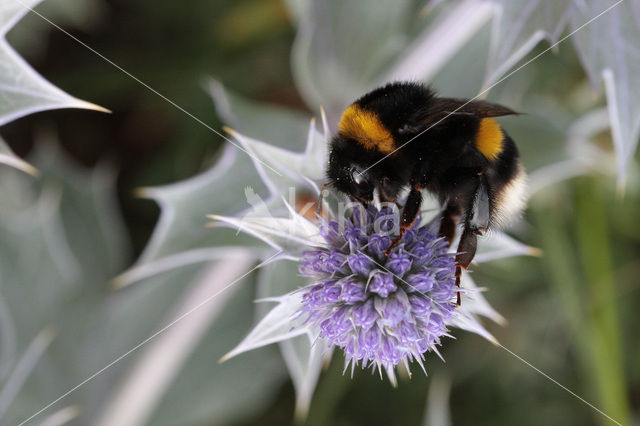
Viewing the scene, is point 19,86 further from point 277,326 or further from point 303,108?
point 303,108

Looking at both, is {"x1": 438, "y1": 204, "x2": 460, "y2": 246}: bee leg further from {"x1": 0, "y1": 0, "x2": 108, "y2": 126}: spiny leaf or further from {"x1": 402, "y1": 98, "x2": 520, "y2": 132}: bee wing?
{"x1": 0, "y1": 0, "x2": 108, "y2": 126}: spiny leaf

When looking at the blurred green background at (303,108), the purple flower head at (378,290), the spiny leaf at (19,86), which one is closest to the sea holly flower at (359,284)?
the purple flower head at (378,290)

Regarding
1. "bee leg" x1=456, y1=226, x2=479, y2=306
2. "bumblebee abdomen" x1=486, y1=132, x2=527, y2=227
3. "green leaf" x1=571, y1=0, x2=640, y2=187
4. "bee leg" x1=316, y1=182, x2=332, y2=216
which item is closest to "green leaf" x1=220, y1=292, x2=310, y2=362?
"bee leg" x1=316, y1=182, x2=332, y2=216

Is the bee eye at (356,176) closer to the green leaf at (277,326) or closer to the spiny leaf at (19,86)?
the green leaf at (277,326)

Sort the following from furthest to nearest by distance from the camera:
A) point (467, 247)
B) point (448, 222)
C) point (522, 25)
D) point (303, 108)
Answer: point (303, 108) < point (522, 25) < point (448, 222) < point (467, 247)

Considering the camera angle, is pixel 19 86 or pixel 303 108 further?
pixel 303 108

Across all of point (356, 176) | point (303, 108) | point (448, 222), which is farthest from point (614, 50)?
point (303, 108)
